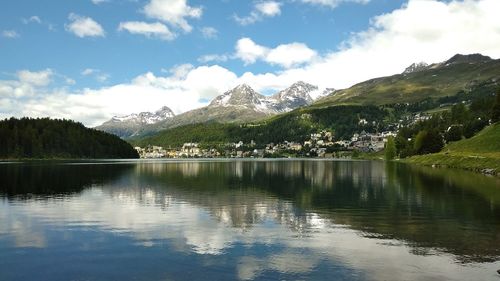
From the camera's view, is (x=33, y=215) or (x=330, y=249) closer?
(x=330, y=249)

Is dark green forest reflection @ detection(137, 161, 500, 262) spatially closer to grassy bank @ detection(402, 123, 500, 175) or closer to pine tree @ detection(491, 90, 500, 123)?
grassy bank @ detection(402, 123, 500, 175)

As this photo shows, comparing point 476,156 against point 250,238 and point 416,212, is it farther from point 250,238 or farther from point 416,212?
point 250,238

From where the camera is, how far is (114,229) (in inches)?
1570

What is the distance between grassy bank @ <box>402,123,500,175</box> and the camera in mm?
125463

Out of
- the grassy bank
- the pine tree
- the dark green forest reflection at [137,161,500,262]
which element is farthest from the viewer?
the pine tree

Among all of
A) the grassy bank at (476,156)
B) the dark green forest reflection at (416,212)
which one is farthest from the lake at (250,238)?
the grassy bank at (476,156)

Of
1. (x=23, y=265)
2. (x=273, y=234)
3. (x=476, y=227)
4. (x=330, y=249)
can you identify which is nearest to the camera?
(x=23, y=265)

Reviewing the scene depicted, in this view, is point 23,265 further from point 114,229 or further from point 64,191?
point 64,191

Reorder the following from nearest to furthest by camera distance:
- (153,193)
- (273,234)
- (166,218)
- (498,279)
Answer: (498,279), (273,234), (166,218), (153,193)

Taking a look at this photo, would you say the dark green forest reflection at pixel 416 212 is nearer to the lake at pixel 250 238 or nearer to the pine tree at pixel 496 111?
the lake at pixel 250 238

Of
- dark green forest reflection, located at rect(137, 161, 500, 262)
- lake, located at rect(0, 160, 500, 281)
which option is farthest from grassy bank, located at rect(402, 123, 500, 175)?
lake, located at rect(0, 160, 500, 281)

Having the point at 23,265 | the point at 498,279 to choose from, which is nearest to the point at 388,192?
the point at 498,279

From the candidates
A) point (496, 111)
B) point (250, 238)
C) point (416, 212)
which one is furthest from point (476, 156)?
point (250, 238)

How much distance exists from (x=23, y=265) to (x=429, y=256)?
81.5ft
